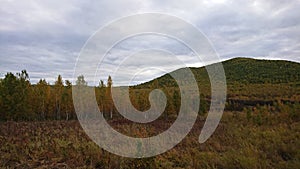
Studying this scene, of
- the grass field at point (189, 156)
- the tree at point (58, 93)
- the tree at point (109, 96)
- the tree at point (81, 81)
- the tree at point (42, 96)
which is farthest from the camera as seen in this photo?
the tree at point (109, 96)

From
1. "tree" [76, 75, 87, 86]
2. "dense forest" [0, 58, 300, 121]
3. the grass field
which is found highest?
"tree" [76, 75, 87, 86]

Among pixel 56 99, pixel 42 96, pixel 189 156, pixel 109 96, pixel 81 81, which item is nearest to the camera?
pixel 189 156

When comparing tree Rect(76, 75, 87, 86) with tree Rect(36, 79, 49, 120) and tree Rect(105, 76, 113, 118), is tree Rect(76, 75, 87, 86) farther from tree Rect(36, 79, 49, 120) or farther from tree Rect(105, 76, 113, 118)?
tree Rect(36, 79, 49, 120)

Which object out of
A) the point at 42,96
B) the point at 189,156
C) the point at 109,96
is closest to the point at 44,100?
the point at 42,96

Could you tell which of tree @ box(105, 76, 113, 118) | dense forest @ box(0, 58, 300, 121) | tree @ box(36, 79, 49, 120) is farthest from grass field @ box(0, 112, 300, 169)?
tree @ box(105, 76, 113, 118)

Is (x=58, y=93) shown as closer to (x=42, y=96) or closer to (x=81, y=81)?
(x=42, y=96)

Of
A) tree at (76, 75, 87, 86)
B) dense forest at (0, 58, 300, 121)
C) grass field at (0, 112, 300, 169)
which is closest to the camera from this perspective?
grass field at (0, 112, 300, 169)

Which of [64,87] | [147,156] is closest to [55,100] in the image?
[64,87]

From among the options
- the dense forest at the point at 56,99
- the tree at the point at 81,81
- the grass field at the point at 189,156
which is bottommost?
the grass field at the point at 189,156

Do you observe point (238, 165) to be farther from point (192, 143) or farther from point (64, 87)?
point (64, 87)

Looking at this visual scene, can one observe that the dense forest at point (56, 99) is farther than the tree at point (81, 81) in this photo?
No

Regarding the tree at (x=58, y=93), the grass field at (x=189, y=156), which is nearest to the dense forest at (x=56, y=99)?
the tree at (x=58, y=93)

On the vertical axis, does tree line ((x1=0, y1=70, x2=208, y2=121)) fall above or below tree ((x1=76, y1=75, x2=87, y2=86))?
below

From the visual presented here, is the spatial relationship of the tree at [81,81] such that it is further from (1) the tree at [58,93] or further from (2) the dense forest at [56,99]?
(1) the tree at [58,93]
